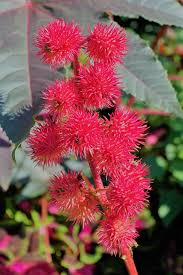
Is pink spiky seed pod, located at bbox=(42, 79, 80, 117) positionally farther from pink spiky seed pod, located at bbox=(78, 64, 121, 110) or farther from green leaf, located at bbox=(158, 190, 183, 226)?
green leaf, located at bbox=(158, 190, 183, 226)

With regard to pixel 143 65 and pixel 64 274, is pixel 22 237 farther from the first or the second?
pixel 143 65

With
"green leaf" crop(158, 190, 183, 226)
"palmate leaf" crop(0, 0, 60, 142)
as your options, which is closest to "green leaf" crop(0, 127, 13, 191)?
"palmate leaf" crop(0, 0, 60, 142)

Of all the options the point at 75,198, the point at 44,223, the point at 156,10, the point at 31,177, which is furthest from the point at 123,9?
the point at 44,223

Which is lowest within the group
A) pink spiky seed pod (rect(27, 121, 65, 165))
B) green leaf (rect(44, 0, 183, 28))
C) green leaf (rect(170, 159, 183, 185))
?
green leaf (rect(170, 159, 183, 185))

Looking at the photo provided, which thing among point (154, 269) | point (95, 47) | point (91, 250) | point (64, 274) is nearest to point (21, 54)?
point (95, 47)

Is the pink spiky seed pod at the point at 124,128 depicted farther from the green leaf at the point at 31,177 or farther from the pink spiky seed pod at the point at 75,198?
the green leaf at the point at 31,177

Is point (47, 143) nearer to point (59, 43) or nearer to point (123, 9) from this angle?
point (59, 43)
